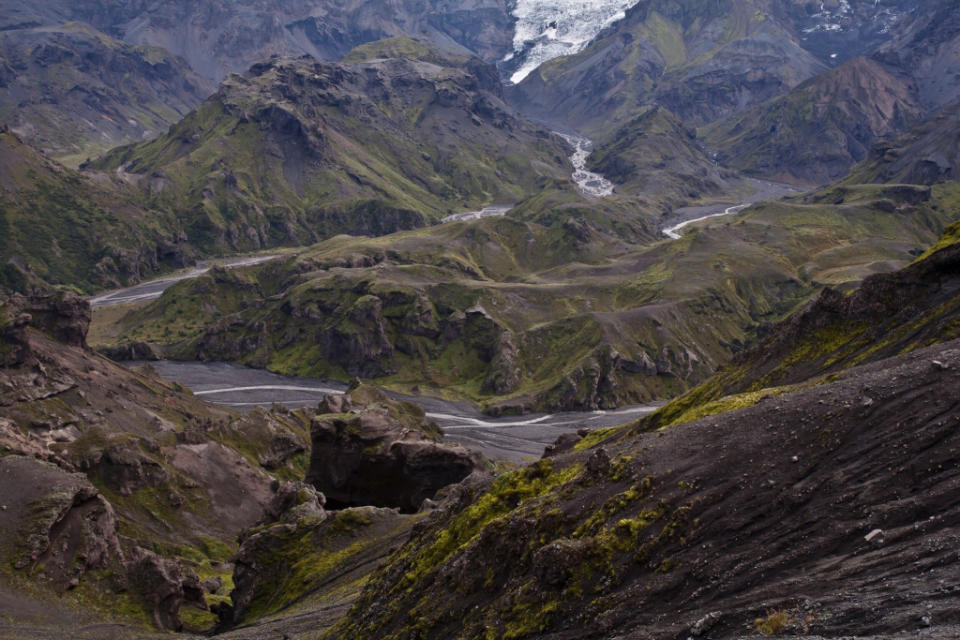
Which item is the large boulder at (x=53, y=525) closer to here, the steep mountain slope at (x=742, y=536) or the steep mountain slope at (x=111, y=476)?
the steep mountain slope at (x=111, y=476)

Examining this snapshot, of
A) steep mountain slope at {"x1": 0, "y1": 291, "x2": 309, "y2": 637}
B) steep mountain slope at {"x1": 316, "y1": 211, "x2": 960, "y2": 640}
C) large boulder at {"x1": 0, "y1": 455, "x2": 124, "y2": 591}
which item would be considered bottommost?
steep mountain slope at {"x1": 0, "y1": 291, "x2": 309, "y2": 637}

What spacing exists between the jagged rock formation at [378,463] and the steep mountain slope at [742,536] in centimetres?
5410

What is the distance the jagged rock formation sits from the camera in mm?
98625

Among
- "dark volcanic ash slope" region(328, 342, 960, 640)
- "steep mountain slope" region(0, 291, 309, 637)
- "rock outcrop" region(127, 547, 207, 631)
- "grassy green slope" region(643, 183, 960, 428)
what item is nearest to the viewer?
"dark volcanic ash slope" region(328, 342, 960, 640)

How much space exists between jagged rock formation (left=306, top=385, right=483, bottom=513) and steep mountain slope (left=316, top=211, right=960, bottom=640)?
177 feet

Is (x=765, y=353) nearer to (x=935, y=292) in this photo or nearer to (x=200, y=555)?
(x=935, y=292)

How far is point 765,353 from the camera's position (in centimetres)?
7831

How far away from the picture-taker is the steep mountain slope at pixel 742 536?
25.7 metres

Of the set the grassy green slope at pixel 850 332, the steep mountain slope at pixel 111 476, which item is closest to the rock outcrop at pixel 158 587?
the steep mountain slope at pixel 111 476

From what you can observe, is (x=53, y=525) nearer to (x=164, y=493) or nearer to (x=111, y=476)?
(x=111, y=476)

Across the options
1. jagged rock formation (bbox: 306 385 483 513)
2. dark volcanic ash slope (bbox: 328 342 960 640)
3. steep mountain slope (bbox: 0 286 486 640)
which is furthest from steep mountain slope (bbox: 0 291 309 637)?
dark volcanic ash slope (bbox: 328 342 960 640)

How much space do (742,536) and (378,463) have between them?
76230 millimetres

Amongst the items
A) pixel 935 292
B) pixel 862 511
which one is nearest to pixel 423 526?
pixel 862 511

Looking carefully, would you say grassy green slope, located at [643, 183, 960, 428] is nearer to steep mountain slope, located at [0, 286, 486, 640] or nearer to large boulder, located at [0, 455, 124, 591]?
steep mountain slope, located at [0, 286, 486, 640]
